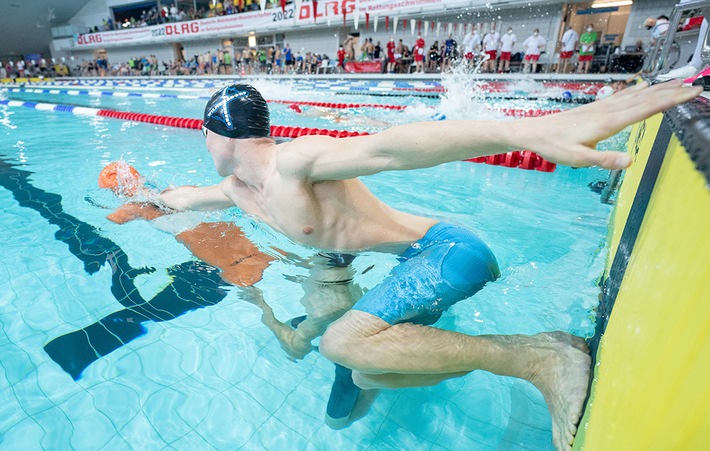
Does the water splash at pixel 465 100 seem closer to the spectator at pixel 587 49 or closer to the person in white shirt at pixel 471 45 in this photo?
the person in white shirt at pixel 471 45

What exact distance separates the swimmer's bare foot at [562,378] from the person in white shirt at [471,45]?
644 inches

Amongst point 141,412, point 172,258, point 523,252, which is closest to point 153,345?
point 141,412

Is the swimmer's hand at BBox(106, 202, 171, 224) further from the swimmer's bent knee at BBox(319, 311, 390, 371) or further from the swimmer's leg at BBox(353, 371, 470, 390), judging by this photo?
the swimmer's leg at BBox(353, 371, 470, 390)

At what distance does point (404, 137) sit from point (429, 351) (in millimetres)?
800

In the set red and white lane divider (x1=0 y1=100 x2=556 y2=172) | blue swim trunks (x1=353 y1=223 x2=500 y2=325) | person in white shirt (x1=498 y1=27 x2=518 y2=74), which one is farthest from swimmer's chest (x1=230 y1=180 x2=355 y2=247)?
person in white shirt (x1=498 y1=27 x2=518 y2=74)

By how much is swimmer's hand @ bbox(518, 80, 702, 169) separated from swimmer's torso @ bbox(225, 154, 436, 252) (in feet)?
3.06

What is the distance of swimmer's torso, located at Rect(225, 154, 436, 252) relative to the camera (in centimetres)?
172

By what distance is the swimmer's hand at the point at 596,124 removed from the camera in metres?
0.83

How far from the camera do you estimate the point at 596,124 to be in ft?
2.95

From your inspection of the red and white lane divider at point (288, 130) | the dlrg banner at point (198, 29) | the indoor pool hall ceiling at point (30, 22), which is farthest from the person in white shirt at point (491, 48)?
the indoor pool hall ceiling at point (30, 22)

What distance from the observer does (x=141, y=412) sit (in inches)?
66.7

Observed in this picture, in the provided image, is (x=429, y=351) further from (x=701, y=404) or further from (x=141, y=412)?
(x=141, y=412)

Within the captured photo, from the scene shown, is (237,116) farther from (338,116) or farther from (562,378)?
(338,116)

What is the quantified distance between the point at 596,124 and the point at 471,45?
16760mm
